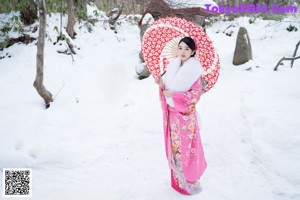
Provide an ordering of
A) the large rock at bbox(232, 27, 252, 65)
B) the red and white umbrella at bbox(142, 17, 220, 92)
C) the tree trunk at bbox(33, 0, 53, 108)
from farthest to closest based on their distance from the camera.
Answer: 1. the large rock at bbox(232, 27, 252, 65)
2. the tree trunk at bbox(33, 0, 53, 108)
3. the red and white umbrella at bbox(142, 17, 220, 92)

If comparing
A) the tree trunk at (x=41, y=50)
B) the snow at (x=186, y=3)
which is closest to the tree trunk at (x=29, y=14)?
the tree trunk at (x=41, y=50)

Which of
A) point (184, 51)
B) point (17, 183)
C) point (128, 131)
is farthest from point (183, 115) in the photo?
point (128, 131)

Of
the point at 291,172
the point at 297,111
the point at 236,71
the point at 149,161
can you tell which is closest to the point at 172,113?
the point at 149,161

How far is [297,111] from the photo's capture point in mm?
4684

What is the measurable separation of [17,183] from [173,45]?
248 cm

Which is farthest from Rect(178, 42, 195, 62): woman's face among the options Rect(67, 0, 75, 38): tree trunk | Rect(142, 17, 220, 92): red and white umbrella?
Rect(67, 0, 75, 38): tree trunk

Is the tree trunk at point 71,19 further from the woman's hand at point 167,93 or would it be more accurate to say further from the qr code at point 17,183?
the woman's hand at point 167,93

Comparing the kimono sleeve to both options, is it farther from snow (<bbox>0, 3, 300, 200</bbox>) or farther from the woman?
snow (<bbox>0, 3, 300, 200</bbox>)

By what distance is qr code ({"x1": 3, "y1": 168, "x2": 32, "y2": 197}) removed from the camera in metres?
3.10

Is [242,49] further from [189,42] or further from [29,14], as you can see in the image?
[29,14]

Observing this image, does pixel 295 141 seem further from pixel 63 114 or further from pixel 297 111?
pixel 63 114

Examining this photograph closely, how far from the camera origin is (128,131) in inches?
193

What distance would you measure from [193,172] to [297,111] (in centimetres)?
285

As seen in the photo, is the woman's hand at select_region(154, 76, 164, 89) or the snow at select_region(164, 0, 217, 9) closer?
the woman's hand at select_region(154, 76, 164, 89)
